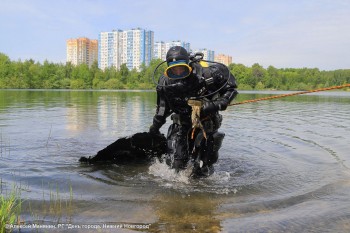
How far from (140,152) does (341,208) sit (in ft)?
13.4

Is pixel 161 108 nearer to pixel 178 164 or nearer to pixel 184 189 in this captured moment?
pixel 178 164

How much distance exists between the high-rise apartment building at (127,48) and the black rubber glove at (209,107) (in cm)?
15105

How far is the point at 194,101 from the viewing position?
532 centimetres

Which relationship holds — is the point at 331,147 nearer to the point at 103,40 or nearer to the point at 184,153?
the point at 184,153

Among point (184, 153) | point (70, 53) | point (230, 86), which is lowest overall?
point (184, 153)

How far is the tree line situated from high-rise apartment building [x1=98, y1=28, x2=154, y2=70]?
4586 centimetres

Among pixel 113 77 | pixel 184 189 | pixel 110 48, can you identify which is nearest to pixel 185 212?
pixel 184 189

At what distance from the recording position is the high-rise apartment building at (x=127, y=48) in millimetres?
159125

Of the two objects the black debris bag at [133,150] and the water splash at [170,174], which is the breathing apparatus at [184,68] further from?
the black debris bag at [133,150]

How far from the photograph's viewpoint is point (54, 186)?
18.3 feet

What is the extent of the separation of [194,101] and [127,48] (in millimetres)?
163513

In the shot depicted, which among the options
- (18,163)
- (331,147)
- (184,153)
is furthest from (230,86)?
(331,147)

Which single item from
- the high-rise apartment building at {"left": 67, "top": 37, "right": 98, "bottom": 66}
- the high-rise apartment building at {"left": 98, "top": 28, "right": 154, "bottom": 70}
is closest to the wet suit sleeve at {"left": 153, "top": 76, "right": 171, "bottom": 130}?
the high-rise apartment building at {"left": 98, "top": 28, "right": 154, "bottom": 70}

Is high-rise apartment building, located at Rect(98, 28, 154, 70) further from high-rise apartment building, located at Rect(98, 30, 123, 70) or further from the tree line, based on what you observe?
the tree line
